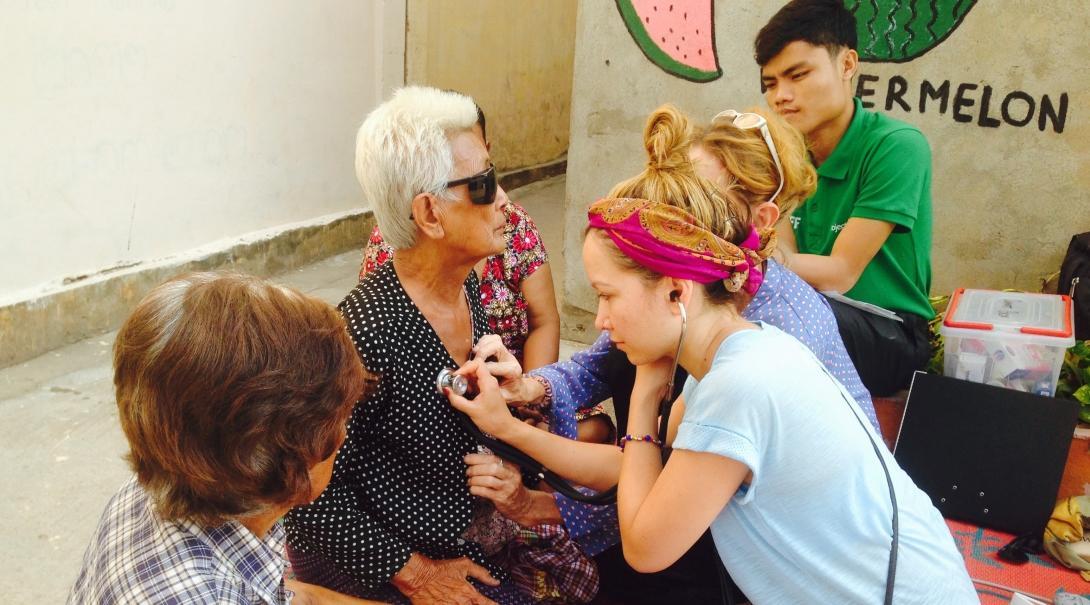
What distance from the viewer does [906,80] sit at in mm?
4012

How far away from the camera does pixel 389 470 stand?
1.99 m

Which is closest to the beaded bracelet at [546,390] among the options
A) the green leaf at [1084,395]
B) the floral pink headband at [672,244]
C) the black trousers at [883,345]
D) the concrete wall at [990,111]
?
the floral pink headband at [672,244]

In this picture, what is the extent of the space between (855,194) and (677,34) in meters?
1.84

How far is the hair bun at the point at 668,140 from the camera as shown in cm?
184

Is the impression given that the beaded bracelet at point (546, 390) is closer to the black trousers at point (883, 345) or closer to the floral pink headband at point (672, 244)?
the floral pink headband at point (672, 244)

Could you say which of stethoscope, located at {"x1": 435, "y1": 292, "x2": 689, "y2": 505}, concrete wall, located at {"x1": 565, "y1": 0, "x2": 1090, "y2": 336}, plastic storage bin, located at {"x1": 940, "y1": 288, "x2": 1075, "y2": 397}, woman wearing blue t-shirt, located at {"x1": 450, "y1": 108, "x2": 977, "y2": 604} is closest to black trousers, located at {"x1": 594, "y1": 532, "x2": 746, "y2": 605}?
stethoscope, located at {"x1": 435, "y1": 292, "x2": 689, "y2": 505}

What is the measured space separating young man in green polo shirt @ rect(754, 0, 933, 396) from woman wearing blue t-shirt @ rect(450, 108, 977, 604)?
1154 millimetres

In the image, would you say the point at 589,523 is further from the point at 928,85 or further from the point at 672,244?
the point at 928,85

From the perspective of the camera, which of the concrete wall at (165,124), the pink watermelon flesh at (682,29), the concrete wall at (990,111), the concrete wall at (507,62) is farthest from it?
the concrete wall at (507,62)

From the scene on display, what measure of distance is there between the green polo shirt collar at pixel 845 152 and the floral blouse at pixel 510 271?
1052mm

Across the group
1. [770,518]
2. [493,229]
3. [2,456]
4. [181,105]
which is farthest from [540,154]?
[770,518]

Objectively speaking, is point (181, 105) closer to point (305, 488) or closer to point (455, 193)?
point (455, 193)

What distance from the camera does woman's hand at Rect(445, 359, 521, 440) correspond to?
1952mm

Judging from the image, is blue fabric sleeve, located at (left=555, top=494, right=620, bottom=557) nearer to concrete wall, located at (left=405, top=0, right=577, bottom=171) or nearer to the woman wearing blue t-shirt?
the woman wearing blue t-shirt
